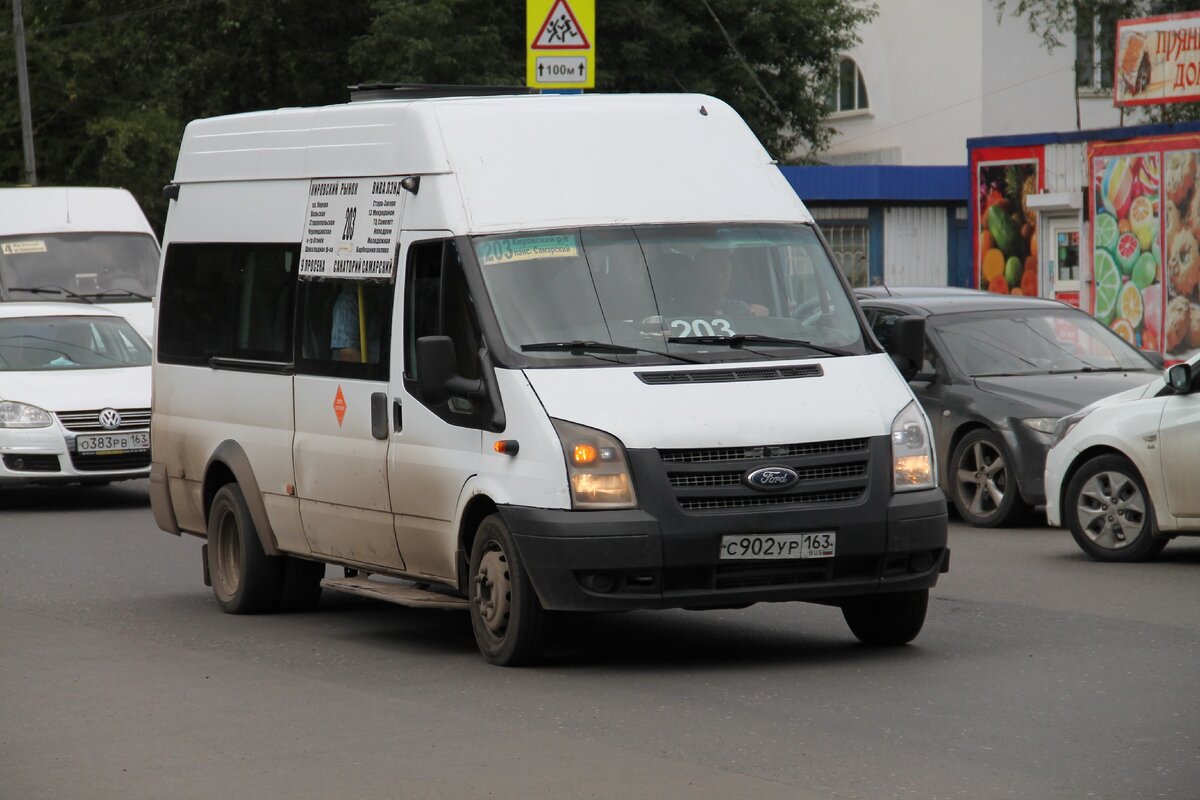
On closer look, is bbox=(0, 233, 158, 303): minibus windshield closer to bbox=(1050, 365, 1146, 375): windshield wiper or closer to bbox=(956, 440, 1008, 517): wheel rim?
bbox=(956, 440, 1008, 517): wheel rim

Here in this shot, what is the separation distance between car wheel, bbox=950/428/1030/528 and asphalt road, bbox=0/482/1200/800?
2.53 meters

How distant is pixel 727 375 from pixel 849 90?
154 feet

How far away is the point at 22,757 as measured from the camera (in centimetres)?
748

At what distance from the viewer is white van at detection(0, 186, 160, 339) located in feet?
80.5

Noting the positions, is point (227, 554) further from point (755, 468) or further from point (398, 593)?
point (755, 468)

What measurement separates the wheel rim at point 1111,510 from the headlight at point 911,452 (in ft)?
13.0

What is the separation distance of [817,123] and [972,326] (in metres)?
31.0

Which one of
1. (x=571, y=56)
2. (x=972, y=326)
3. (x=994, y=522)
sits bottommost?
(x=994, y=522)

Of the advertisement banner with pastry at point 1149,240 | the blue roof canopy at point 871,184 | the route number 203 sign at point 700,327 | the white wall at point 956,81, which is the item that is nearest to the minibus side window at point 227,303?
the route number 203 sign at point 700,327

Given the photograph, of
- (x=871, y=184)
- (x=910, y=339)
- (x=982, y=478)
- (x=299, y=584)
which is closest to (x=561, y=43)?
(x=982, y=478)

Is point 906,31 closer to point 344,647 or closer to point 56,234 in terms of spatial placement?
point 56,234

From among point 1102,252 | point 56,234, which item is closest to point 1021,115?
point 1102,252

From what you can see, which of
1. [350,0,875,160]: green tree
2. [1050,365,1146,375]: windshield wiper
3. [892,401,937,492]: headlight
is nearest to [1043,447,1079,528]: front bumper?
[1050,365,1146,375]: windshield wiper

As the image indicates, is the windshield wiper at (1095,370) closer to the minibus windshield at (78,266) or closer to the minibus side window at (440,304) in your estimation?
the minibus side window at (440,304)
